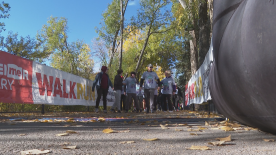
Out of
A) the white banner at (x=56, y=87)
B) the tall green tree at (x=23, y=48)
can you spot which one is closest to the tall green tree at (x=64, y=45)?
the tall green tree at (x=23, y=48)

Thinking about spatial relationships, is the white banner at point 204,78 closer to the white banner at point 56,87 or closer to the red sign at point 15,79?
the white banner at point 56,87

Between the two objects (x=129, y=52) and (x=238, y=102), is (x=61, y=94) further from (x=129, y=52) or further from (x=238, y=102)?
(x=129, y=52)

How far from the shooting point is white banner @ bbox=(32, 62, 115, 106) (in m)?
10.6

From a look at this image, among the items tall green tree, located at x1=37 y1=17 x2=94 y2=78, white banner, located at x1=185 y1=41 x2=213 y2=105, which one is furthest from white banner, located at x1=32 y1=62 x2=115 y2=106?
tall green tree, located at x1=37 y1=17 x2=94 y2=78

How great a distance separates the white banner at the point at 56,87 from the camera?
10555mm

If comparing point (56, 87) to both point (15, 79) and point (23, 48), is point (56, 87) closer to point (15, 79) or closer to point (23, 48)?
point (15, 79)

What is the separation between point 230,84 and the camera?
3488mm

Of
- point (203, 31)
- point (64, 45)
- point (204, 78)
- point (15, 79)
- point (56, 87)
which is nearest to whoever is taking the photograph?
point (15, 79)

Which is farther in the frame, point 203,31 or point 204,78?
point 203,31

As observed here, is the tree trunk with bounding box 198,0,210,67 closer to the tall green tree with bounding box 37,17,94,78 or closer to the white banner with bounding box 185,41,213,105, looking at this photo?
the white banner with bounding box 185,41,213,105

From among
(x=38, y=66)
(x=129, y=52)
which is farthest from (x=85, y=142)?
(x=129, y=52)

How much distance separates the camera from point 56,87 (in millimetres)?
11891

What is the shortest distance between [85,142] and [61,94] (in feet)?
30.8

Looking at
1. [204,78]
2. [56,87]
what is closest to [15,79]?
[56,87]
